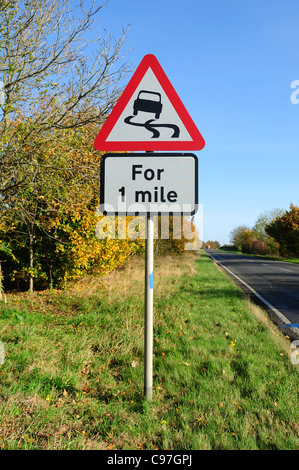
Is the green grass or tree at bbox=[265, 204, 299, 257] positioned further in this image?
tree at bbox=[265, 204, 299, 257]

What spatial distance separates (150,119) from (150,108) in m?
0.11

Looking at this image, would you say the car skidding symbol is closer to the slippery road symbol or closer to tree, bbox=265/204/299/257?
the slippery road symbol

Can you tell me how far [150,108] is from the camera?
9.21ft

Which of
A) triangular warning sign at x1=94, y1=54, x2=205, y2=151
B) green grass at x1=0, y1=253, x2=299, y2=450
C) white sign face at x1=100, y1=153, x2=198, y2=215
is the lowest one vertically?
green grass at x1=0, y1=253, x2=299, y2=450

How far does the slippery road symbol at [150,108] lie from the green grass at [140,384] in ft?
8.03

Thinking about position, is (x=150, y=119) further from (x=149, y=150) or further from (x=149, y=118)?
(x=149, y=150)

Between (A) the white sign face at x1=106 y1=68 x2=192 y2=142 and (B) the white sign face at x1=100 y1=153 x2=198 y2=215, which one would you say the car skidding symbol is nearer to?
(A) the white sign face at x1=106 y1=68 x2=192 y2=142

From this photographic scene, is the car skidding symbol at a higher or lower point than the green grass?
higher

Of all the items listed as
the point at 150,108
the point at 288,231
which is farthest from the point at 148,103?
the point at 288,231

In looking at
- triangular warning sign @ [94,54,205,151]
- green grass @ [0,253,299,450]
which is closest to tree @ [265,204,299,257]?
green grass @ [0,253,299,450]

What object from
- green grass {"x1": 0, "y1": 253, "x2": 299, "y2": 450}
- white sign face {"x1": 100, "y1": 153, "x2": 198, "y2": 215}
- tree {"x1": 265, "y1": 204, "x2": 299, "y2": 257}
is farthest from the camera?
tree {"x1": 265, "y1": 204, "x2": 299, "y2": 257}

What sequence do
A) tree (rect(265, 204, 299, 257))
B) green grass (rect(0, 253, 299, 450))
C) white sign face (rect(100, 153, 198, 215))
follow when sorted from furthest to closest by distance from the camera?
tree (rect(265, 204, 299, 257)), white sign face (rect(100, 153, 198, 215)), green grass (rect(0, 253, 299, 450))

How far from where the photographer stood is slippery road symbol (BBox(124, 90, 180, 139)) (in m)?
2.76

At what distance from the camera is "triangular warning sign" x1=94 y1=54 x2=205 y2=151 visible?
2754 mm
